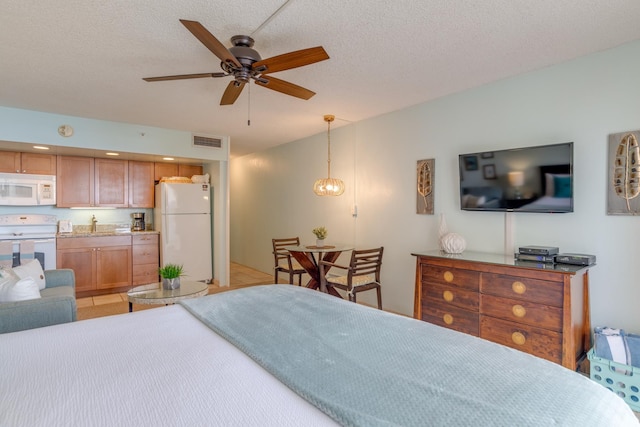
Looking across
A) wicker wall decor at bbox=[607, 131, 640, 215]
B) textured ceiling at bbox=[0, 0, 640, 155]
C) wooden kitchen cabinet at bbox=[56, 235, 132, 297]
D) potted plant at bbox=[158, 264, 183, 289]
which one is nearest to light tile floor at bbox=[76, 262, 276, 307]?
wooden kitchen cabinet at bbox=[56, 235, 132, 297]

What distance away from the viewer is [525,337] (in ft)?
7.80

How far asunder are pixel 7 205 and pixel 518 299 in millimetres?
5770

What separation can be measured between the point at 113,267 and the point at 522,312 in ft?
16.4

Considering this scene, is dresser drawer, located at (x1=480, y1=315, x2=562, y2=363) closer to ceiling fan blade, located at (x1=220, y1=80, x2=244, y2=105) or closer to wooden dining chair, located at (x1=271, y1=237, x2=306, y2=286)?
wooden dining chair, located at (x1=271, y1=237, x2=306, y2=286)

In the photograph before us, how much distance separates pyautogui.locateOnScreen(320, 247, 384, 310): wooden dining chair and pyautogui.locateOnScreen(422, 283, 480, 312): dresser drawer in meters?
0.68

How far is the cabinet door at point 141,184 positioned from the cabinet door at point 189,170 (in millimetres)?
443

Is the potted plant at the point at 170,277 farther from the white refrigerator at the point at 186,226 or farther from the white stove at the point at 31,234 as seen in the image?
the white stove at the point at 31,234

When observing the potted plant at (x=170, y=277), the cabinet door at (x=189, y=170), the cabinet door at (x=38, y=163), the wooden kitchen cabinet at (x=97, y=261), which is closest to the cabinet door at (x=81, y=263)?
the wooden kitchen cabinet at (x=97, y=261)

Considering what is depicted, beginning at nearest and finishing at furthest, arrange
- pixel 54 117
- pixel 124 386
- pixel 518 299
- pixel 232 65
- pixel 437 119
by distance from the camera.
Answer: pixel 124 386
pixel 232 65
pixel 518 299
pixel 437 119
pixel 54 117

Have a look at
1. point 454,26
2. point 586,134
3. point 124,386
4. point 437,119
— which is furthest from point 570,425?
point 437,119

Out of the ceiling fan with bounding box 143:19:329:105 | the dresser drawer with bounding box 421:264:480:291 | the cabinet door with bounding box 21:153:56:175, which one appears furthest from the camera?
the cabinet door with bounding box 21:153:56:175

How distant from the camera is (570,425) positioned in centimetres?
81

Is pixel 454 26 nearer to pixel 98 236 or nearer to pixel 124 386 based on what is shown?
pixel 124 386

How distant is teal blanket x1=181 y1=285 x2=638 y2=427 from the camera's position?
84 cm
